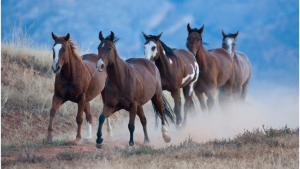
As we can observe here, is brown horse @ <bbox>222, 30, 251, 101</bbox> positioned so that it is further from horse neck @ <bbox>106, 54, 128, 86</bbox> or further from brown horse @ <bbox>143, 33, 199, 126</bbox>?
horse neck @ <bbox>106, 54, 128, 86</bbox>

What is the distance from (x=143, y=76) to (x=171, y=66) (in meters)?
2.09

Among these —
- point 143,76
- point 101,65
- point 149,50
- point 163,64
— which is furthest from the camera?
point 163,64

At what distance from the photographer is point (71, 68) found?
9281mm

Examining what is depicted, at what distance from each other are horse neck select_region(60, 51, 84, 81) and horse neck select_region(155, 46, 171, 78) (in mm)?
2340

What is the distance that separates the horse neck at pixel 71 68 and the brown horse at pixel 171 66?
6.25ft

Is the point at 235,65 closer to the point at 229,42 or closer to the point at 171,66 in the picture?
the point at 229,42

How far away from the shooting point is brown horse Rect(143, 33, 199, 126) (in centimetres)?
1062

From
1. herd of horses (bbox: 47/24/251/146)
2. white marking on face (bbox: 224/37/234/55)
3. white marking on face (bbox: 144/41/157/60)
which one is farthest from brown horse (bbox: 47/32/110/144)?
white marking on face (bbox: 224/37/234/55)

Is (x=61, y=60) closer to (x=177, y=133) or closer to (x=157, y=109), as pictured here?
(x=157, y=109)

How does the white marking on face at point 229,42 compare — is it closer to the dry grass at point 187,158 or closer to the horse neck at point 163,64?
the horse neck at point 163,64

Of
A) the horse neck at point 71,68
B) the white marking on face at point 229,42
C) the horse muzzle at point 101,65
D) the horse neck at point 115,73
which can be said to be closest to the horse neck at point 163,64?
the horse neck at point 71,68

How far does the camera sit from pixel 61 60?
8.84 meters

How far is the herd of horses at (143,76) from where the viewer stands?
8.27m

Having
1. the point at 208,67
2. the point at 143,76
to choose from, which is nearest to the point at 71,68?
the point at 143,76
